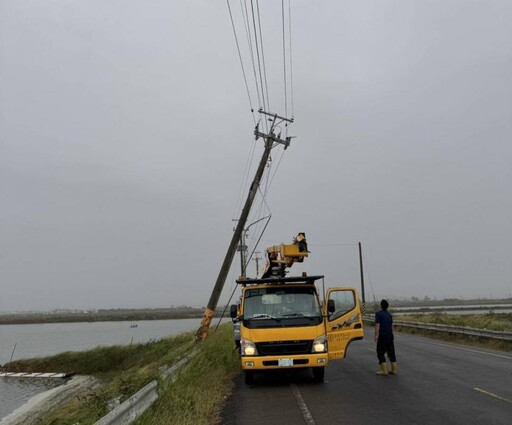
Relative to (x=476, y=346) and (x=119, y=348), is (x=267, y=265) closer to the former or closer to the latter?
(x=476, y=346)

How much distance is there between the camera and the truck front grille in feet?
35.2

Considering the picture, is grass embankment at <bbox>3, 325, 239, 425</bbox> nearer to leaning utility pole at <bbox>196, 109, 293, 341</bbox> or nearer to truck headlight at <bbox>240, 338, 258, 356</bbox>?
truck headlight at <bbox>240, 338, 258, 356</bbox>

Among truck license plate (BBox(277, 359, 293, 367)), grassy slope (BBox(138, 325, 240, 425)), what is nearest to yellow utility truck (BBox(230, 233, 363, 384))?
truck license plate (BBox(277, 359, 293, 367))

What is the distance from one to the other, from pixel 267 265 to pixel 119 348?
85.7 ft

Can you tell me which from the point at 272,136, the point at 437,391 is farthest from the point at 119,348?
the point at 437,391

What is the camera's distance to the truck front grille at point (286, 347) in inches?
423

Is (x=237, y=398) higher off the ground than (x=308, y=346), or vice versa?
(x=308, y=346)

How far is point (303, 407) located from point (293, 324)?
2.62 metres

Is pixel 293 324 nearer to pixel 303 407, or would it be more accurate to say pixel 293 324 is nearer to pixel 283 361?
pixel 283 361

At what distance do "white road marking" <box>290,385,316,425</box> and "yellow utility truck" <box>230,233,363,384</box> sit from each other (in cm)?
58

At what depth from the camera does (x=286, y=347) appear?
10.8m

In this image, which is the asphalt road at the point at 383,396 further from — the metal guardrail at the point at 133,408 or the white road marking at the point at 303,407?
the metal guardrail at the point at 133,408

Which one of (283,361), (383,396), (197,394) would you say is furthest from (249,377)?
(383,396)

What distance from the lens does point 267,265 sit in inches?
680
